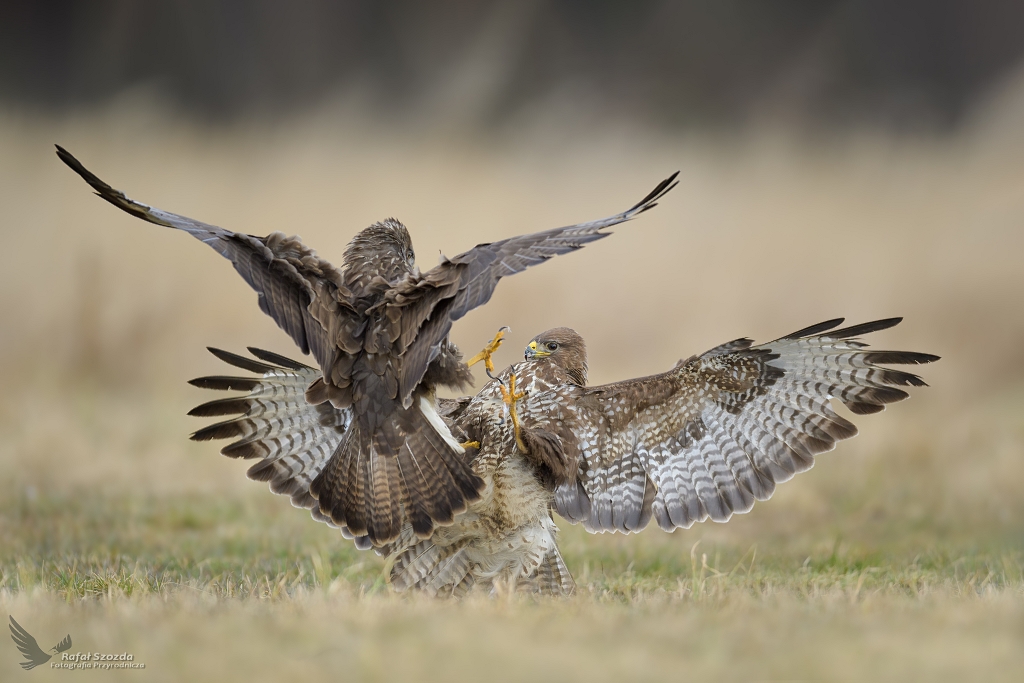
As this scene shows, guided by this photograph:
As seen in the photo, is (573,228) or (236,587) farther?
(236,587)

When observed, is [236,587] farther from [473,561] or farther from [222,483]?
[222,483]

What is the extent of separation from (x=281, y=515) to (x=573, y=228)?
3.85m

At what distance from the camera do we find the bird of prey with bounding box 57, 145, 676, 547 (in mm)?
3256

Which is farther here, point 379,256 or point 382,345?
point 379,256

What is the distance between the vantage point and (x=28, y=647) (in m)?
2.38

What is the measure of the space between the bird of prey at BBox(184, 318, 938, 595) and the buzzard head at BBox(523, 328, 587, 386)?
0.11 m

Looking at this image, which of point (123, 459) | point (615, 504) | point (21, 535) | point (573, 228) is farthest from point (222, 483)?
point (573, 228)

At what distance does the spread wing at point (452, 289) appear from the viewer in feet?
10.5

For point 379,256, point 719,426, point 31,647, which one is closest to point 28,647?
point 31,647

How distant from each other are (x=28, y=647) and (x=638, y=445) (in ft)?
7.84

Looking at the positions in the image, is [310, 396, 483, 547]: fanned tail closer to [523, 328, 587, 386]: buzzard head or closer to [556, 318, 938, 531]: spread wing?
[556, 318, 938, 531]: spread wing

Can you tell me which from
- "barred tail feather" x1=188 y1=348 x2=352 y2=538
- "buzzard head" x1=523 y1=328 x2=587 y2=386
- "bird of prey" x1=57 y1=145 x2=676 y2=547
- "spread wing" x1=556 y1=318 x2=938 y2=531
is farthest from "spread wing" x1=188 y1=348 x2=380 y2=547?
"spread wing" x1=556 y1=318 x2=938 y2=531

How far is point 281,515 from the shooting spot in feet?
20.8

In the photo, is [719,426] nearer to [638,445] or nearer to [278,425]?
[638,445]
